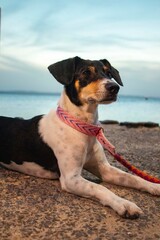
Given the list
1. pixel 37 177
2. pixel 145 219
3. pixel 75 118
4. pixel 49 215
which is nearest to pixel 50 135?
pixel 75 118

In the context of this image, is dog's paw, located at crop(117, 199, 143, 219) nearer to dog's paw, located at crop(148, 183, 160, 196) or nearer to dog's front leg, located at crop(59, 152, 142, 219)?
dog's front leg, located at crop(59, 152, 142, 219)

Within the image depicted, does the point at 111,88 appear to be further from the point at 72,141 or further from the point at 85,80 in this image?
the point at 72,141

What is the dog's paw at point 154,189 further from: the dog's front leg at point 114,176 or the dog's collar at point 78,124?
the dog's collar at point 78,124

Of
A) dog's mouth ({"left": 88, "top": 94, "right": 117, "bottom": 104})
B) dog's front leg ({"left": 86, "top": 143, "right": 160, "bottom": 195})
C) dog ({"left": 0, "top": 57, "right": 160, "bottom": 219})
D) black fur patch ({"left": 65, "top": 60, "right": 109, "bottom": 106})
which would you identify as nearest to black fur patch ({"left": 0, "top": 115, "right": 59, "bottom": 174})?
dog ({"left": 0, "top": 57, "right": 160, "bottom": 219})

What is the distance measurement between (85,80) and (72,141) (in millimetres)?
759

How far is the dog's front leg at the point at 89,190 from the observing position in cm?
331

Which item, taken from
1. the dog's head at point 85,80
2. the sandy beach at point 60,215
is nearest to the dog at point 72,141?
the dog's head at point 85,80

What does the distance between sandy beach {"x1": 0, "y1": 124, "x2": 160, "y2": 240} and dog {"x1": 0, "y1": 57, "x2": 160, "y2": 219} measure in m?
0.14

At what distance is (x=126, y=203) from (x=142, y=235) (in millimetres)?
460

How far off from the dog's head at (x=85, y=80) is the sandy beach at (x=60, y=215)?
115cm

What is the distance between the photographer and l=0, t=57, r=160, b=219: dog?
12.7ft

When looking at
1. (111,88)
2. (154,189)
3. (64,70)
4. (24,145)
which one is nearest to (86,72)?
(64,70)

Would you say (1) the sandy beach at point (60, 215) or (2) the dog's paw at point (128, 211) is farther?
(2) the dog's paw at point (128, 211)

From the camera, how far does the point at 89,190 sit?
11.8 feet
